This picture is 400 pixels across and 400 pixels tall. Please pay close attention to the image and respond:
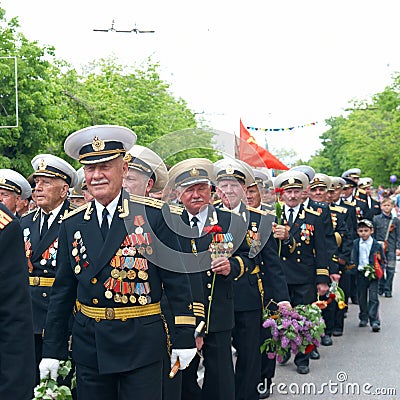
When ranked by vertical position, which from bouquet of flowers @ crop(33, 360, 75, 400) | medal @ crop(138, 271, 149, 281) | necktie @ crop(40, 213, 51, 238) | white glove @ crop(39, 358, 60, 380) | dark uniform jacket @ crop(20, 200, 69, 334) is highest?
necktie @ crop(40, 213, 51, 238)

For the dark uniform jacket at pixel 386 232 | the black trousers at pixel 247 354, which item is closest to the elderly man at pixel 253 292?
the black trousers at pixel 247 354

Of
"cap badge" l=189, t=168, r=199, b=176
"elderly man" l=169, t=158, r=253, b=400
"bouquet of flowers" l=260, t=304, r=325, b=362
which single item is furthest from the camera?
"bouquet of flowers" l=260, t=304, r=325, b=362

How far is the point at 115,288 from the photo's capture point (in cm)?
409

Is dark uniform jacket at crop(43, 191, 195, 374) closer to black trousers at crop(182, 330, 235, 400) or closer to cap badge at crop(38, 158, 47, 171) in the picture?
black trousers at crop(182, 330, 235, 400)

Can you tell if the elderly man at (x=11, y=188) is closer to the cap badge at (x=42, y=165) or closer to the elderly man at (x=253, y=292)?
the cap badge at (x=42, y=165)

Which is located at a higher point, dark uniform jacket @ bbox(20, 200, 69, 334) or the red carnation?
the red carnation

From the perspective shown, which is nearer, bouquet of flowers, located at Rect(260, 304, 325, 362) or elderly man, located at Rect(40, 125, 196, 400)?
elderly man, located at Rect(40, 125, 196, 400)

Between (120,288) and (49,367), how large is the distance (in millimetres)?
694

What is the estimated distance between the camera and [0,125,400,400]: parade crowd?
13.3ft

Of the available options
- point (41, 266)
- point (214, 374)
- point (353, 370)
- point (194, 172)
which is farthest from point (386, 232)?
point (194, 172)

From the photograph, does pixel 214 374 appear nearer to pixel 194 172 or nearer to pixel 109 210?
pixel 194 172

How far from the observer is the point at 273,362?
703 centimetres

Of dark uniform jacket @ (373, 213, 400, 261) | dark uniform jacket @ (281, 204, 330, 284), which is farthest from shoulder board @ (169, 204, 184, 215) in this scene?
dark uniform jacket @ (373, 213, 400, 261)

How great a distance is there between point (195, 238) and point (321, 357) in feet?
13.6
